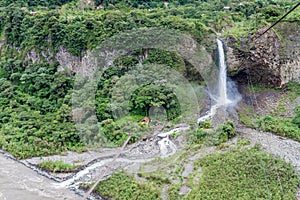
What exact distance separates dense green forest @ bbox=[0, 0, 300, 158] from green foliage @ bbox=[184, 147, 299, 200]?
4050 mm

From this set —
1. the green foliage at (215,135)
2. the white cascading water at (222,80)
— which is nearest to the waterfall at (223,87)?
the white cascading water at (222,80)

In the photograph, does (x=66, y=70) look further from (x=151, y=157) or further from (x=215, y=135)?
(x=215, y=135)

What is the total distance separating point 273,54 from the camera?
18.3 metres

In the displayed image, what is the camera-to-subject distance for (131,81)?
A: 17.2 metres

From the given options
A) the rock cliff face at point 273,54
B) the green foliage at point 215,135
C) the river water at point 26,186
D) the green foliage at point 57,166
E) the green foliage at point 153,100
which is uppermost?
the rock cliff face at point 273,54

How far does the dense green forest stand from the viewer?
15094mm

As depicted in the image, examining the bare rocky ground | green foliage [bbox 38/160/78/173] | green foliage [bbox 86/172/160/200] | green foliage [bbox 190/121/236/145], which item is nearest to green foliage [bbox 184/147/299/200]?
the bare rocky ground

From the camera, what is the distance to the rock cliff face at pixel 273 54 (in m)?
18.3

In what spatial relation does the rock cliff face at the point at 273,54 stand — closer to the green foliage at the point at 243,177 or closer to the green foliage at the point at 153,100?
the green foliage at the point at 153,100

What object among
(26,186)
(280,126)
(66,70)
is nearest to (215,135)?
(280,126)

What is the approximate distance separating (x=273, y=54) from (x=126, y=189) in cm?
1112

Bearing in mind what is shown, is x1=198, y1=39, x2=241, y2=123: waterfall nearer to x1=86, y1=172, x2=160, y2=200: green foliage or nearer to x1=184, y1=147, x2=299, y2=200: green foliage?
x1=184, y1=147, x2=299, y2=200: green foliage

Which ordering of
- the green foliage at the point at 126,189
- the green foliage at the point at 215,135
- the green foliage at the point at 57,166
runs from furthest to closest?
the green foliage at the point at 215,135
the green foliage at the point at 57,166
the green foliage at the point at 126,189

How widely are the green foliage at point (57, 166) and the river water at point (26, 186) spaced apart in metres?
0.39
